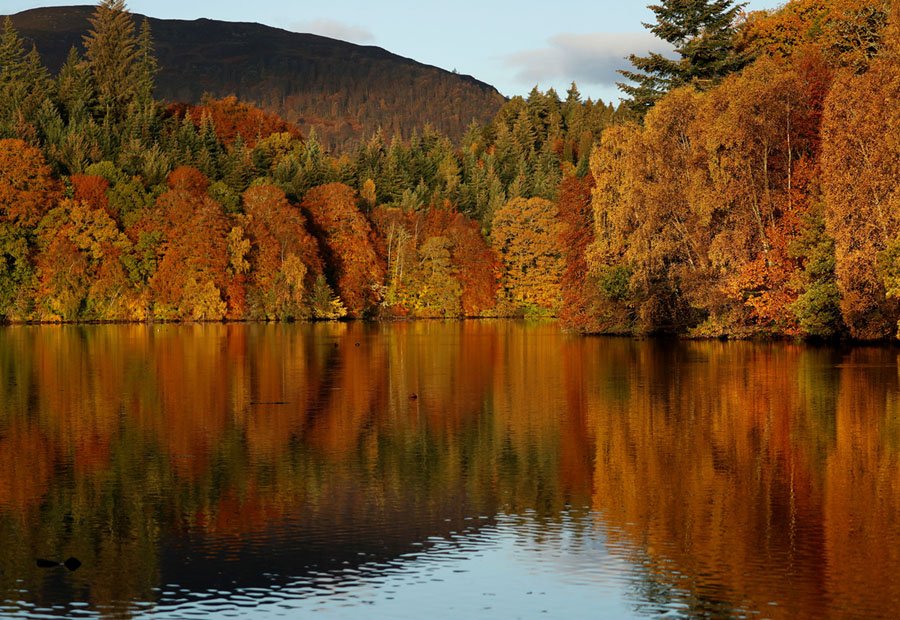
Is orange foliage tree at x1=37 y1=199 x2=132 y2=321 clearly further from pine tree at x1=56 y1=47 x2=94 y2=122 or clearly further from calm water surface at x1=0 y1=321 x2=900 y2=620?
calm water surface at x1=0 y1=321 x2=900 y2=620

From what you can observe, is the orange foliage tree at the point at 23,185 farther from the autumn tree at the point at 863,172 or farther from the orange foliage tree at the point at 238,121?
the autumn tree at the point at 863,172

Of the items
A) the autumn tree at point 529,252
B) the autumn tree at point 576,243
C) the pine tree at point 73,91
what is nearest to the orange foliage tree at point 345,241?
the autumn tree at point 529,252

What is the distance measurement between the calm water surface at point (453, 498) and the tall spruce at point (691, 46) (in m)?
37.9

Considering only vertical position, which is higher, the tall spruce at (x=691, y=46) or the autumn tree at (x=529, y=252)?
the tall spruce at (x=691, y=46)

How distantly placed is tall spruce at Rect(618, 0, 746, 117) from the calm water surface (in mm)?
37914

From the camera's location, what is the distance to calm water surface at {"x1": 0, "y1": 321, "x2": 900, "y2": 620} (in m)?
11.4

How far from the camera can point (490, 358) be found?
45.0 m

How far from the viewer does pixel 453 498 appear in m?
16.0

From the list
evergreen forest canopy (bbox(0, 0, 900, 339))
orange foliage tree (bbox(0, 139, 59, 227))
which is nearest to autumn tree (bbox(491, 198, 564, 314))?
evergreen forest canopy (bbox(0, 0, 900, 339))

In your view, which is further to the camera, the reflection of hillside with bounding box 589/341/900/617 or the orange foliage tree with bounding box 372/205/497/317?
the orange foliage tree with bounding box 372/205/497/317

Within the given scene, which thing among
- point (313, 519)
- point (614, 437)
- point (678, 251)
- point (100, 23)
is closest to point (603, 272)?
point (678, 251)

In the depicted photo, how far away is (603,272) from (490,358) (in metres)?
18.6

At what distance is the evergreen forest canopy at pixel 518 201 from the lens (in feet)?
161

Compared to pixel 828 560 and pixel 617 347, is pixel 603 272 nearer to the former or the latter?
pixel 617 347
